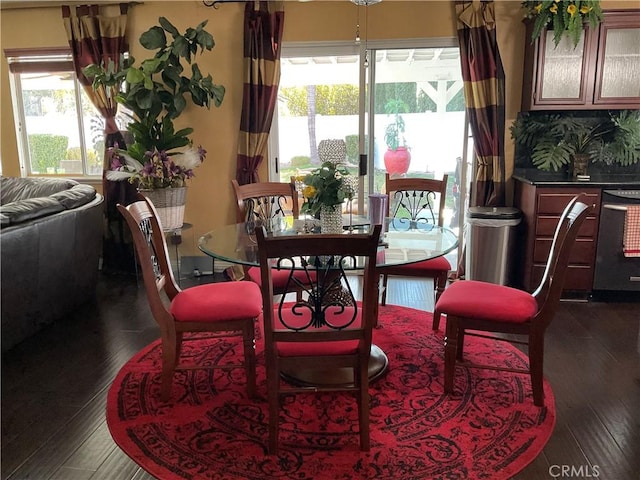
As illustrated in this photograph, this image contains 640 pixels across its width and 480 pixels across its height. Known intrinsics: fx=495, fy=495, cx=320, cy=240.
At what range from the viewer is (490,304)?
2324 millimetres

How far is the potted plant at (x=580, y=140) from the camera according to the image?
152 inches

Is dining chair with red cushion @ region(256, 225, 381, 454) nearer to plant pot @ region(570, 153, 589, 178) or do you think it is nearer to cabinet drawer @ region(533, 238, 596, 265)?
cabinet drawer @ region(533, 238, 596, 265)

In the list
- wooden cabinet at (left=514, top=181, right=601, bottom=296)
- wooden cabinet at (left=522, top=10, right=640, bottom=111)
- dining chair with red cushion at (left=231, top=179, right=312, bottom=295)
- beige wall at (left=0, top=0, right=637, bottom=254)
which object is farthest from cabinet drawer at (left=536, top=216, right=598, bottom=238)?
dining chair with red cushion at (left=231, top=179, right=312, bottom=295)

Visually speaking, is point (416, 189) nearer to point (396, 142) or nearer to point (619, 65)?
point (396, 142)

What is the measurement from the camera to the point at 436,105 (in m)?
4.26

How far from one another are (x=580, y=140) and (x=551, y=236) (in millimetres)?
856

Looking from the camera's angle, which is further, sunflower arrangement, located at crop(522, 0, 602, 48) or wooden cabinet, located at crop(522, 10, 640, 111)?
wooden cabinet, located at crop(522, 10, 640, 111)

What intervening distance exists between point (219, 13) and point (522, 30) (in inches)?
97.4

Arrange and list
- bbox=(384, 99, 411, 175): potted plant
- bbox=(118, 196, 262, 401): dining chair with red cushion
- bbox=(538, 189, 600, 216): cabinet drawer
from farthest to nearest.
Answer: bbox=(384, 99, 411, 175): potted plant
bbox=(538, 189, 600, 216): cabinet drawer
bbox=(118, 196, 262, 401): dining chair with red cushion

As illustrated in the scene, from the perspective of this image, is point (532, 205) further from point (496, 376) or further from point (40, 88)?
point (40, 88)

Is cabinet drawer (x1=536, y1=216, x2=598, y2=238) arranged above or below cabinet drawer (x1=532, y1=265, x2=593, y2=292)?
above

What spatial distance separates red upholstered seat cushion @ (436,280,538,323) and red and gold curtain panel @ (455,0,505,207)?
1762 mm

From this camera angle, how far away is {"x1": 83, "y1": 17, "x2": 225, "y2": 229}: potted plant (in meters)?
3.79

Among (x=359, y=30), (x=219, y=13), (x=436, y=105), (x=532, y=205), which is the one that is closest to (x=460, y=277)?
(x=532, y=205)
